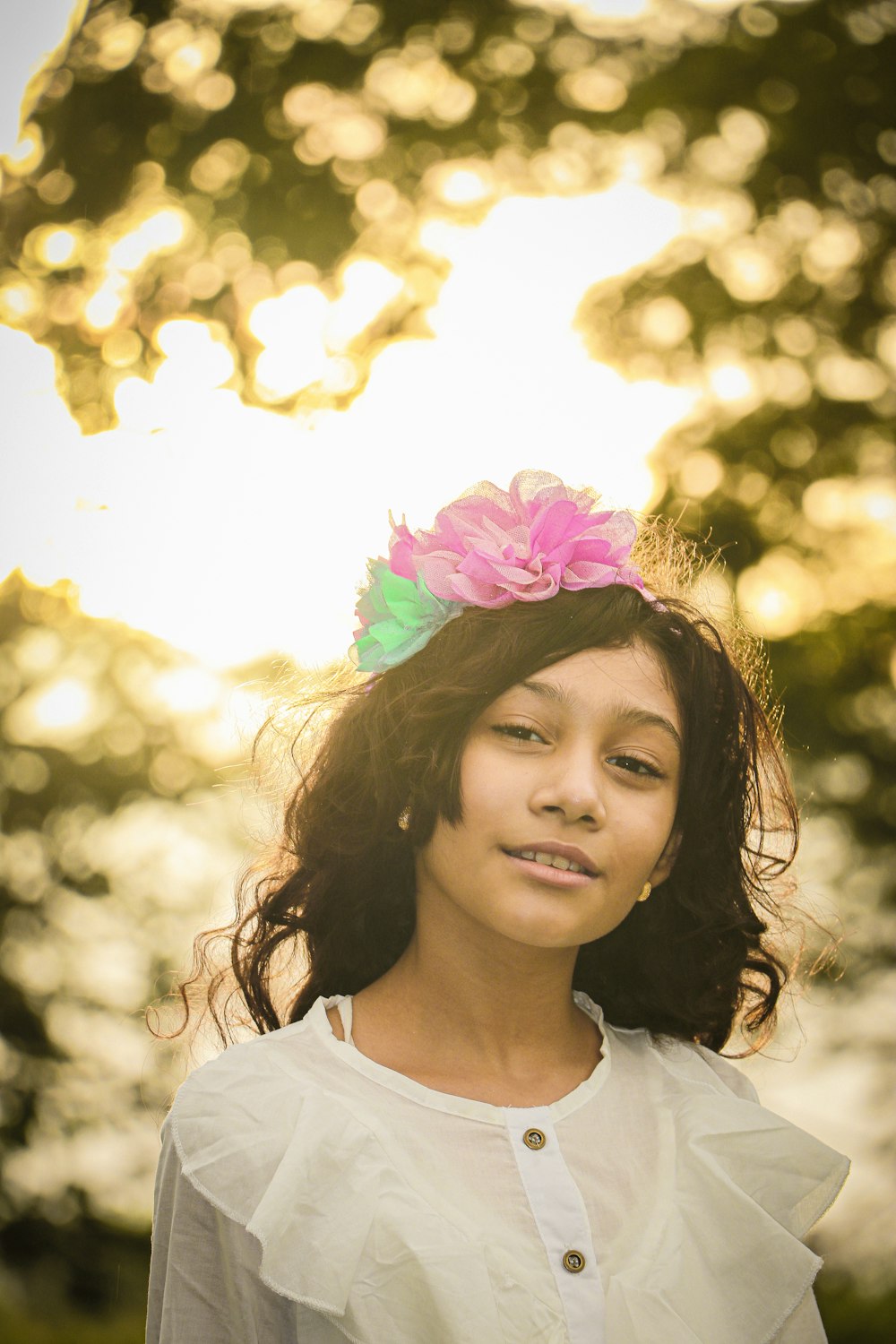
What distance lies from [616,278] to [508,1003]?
111 inches

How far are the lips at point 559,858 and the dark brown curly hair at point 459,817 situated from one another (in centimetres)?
11

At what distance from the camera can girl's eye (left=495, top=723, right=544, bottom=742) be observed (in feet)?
4.86

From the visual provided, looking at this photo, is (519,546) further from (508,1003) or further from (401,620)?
(508,1003)

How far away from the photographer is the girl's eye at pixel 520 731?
148 cm

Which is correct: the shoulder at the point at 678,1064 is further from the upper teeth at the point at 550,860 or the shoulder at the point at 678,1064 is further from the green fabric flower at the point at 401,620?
the green fabric flower at the point at 401,620

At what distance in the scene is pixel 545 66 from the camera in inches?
147

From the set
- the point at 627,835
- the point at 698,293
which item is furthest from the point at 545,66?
the point at 627,835

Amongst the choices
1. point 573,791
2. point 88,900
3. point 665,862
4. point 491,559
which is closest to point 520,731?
point 573,791

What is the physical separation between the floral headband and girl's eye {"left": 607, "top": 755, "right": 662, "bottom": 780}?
240mm

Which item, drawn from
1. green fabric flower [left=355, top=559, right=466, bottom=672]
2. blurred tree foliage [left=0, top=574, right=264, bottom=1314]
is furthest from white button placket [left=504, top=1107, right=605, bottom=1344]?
blurred tree foliage [left=0, top=574, right=264, bottom=1314]

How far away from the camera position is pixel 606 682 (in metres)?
1.51

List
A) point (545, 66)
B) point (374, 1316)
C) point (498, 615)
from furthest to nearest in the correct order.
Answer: point (545, 66), point (498, 615), point (374, 1316)

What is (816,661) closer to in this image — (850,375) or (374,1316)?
(850,375)

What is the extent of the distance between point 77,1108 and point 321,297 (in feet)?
8.57
